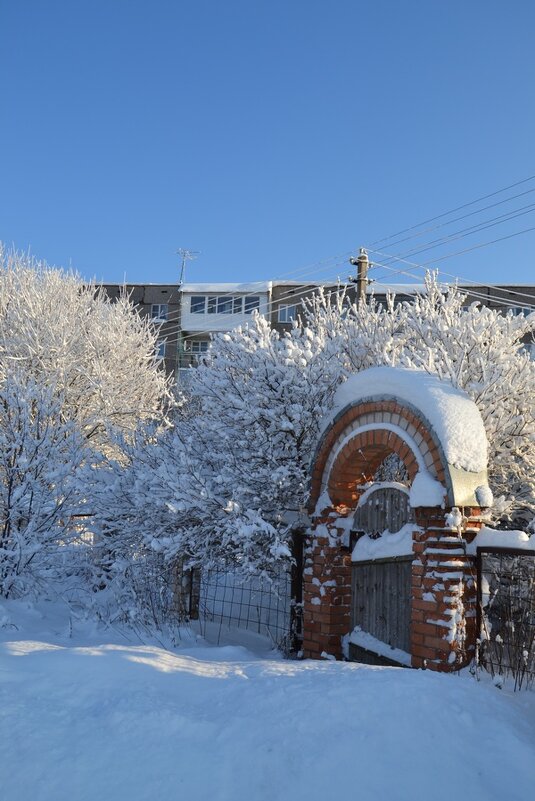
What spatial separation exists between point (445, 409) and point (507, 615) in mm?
1940

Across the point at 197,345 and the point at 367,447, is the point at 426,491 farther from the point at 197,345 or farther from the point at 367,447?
the point at 197,345

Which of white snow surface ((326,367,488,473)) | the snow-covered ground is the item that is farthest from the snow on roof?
the snow-covered ground

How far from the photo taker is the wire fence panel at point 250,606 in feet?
30.5

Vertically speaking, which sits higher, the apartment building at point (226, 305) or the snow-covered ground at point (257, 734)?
the apartment building at point (226, 305)

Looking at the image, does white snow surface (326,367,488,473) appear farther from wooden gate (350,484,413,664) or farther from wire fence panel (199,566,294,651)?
wire fence panel (199,566,294,651)

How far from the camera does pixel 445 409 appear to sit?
635cm

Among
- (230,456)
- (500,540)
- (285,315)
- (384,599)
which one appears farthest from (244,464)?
(285,315)

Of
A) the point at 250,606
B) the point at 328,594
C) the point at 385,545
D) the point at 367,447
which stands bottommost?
the point at 250,606

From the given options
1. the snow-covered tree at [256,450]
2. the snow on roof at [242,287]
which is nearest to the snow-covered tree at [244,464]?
the snow-covered tree at [256,450]

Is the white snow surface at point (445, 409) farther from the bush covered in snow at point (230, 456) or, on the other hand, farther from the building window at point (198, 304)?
the building window at point (198, 304)

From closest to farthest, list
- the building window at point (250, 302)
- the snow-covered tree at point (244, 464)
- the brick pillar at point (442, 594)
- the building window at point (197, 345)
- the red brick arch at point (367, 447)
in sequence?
the brick pillar at point (442, 594), the red brick arch at point (367, 447), the snow-covered tree at point (244, 464), the building window at point (250, 302), the building window at point (197, 345)

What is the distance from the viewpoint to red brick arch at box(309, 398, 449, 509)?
6.42m

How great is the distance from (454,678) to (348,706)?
1104mm

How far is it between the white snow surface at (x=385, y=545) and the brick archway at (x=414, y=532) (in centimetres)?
24
